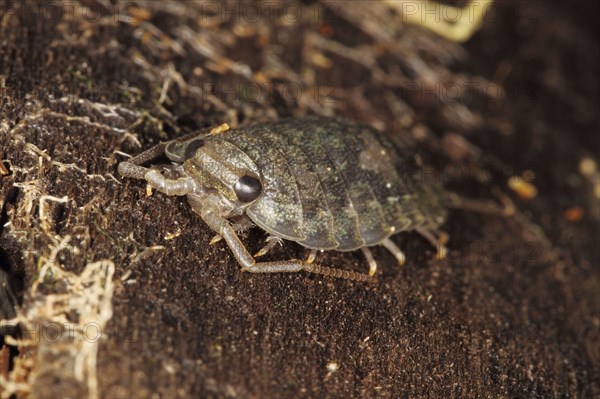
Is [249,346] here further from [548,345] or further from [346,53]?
[346,53]

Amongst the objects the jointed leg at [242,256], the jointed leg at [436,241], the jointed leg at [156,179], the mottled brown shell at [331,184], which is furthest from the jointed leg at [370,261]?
the jointed leg at [156,179]

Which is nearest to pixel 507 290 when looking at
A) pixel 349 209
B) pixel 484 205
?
pixel 484 205

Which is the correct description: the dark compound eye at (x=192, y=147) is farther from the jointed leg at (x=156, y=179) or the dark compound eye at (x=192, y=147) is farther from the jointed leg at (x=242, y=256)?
the jointed leg at (x=242, y=256)

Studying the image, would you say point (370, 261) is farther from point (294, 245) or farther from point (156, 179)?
point (156, 179)

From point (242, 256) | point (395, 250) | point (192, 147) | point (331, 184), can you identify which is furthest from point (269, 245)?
point (395, 250)

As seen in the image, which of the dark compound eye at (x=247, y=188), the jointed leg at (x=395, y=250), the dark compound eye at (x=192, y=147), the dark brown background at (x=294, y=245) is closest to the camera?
the dark brown background at (x=294, y=245)

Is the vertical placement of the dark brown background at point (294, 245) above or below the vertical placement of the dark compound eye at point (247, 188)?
below

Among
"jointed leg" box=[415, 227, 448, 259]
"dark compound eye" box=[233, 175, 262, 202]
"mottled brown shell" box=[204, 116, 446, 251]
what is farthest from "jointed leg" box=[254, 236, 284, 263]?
"jointed leg" box=[415, 227, 448, 259]
